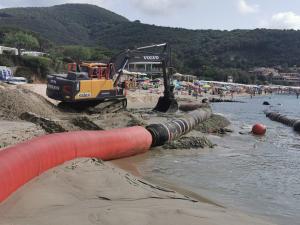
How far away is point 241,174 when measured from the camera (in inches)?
615

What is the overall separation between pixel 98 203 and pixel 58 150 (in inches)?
108

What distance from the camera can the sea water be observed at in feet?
38.6

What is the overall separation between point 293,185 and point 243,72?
178300 mm

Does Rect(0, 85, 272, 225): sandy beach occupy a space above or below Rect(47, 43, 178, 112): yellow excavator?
below

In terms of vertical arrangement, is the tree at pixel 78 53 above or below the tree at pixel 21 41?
below

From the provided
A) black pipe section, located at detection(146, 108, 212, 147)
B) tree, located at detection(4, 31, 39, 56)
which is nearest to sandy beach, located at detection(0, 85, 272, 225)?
black pipe section, located at detection(146, 108, 212, 147)

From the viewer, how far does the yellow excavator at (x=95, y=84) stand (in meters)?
25.2

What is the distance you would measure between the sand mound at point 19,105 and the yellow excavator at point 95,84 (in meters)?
1.39

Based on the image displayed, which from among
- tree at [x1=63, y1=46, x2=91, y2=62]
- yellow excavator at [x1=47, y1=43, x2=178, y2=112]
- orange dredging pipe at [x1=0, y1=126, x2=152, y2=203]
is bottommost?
orange dredging pipe at [x1=0, y1=126, x2=152, y2=203]

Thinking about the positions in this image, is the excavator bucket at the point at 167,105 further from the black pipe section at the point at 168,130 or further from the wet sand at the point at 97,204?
the wet sand at the point at 97,204

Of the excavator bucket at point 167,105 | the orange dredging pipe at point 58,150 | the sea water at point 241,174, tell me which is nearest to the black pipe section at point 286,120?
the excavator bucket at point 167,105

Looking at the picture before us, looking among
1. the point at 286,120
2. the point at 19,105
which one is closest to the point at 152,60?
the point at 19,105

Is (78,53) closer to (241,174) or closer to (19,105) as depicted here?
(19,105)

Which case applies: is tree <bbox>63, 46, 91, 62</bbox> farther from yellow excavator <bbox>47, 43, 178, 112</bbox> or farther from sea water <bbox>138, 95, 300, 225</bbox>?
sea water <bbox>138, 95, 300, 225</bbox>
